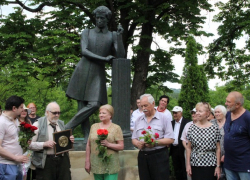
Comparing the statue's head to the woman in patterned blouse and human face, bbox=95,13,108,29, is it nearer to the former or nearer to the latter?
human face, bbox=95,13,108,29

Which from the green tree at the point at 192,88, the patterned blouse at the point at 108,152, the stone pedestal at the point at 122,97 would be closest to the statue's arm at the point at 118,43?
the stone pedestal at the point at 122,97

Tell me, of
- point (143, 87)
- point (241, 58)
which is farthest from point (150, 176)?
point (241, 58)

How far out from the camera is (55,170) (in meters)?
4.93

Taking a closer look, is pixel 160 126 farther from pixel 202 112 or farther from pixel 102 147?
pixel 102 147

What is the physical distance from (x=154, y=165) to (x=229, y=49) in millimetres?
14579

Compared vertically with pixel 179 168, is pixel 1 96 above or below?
above

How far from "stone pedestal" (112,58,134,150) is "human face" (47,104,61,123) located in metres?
2.03

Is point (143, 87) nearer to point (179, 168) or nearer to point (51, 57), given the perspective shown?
point (51, 57)

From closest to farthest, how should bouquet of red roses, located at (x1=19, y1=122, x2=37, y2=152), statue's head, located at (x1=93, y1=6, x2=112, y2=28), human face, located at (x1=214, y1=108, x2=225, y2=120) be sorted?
bouquet of red roses, located at (x1=19, y1=122, x2=37, y2=152), human face, located at (x1=214, y1=108, x2=225, y2=120), statue's head, located at (x1=93, y1=6, x2=112, y2=28)

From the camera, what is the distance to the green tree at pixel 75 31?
1434 centimetres

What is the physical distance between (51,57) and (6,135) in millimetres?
10333

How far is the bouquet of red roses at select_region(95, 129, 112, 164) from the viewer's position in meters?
4.66

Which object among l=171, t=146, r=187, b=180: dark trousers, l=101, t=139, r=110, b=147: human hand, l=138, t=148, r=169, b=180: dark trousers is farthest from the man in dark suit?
l=101, t=139, r=110, b=147: human hand

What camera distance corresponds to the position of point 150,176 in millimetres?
5023
